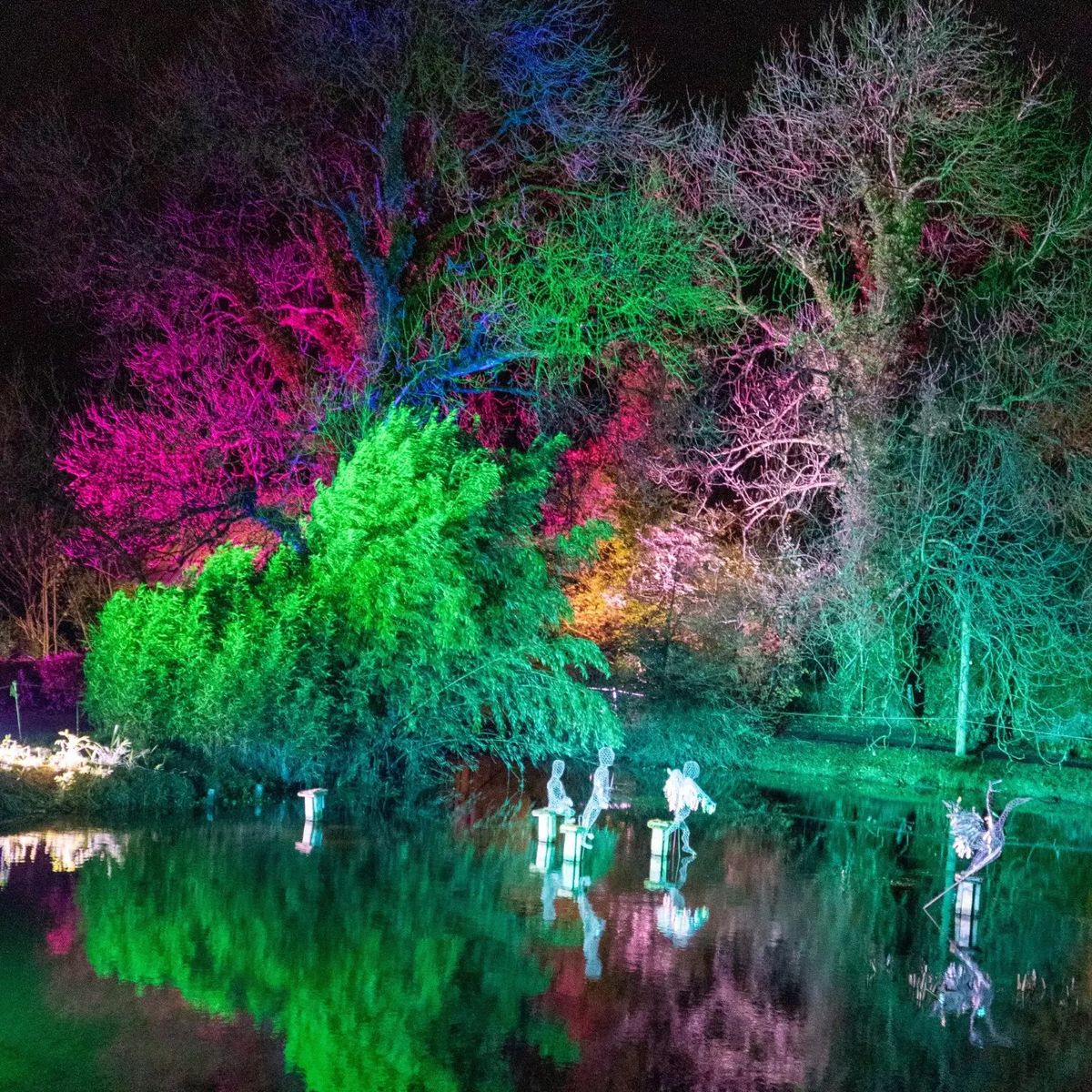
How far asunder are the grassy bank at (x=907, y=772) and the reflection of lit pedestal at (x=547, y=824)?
8595 millimetres

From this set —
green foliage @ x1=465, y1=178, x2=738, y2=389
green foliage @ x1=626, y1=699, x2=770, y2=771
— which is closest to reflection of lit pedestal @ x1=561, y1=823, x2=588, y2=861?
green foliage @ x1=626, y1=699, x2=770, y2=771

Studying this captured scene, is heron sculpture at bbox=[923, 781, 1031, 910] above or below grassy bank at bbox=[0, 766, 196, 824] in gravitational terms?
above

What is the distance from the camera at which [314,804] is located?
14.0 m

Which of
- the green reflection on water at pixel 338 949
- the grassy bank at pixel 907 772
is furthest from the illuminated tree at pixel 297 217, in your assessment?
the green reflection on water at pixel 338 949

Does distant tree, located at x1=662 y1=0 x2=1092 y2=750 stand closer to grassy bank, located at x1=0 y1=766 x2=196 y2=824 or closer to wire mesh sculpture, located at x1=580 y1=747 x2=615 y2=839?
wire mesh sculpture, located at x1=580 y1=747 x2=615 y2=839

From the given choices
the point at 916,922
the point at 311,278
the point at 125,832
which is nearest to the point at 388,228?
the point at 311,278

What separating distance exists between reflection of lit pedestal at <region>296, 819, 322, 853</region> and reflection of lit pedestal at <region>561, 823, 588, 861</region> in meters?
2.41

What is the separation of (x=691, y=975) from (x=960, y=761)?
46.7 ft

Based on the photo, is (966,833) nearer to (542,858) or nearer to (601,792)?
(601,792)

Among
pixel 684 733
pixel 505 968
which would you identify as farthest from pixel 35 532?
pixel 505 968

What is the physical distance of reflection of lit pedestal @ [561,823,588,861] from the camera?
12.3 m

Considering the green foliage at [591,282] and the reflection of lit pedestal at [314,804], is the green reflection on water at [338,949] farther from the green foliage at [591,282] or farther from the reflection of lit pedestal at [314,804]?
the green foliage at [591,282]

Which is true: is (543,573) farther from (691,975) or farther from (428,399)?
(691,975)

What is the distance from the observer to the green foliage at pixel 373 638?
15922 millimetres
